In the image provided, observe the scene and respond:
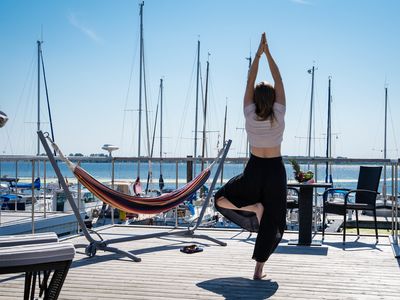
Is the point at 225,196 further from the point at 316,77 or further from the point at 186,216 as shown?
the point at 316,77

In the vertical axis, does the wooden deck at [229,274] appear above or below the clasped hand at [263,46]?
below

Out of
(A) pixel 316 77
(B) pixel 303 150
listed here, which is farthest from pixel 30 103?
(B) pixel 303 150

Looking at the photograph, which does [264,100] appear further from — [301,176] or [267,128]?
[301,176]

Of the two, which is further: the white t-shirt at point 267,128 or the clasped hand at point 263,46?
the clasped hand at point 263,46

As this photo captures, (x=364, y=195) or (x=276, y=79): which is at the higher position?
(x=276, y=79)

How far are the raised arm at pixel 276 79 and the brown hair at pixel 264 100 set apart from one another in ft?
0.14

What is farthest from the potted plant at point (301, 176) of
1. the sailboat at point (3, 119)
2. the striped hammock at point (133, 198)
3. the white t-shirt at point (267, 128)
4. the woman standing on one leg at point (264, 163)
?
the sailboat at point (3, 119)

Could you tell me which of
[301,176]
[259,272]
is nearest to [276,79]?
[259,272]

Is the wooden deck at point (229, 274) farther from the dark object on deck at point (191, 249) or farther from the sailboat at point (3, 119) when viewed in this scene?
the sailboat at point (3, 119)

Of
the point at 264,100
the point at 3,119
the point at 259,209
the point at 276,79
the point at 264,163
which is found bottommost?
the point at 259,209

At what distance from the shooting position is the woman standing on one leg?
390cm

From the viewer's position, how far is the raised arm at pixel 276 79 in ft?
13.0

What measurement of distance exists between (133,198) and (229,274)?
139 cm

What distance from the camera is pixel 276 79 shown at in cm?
401
